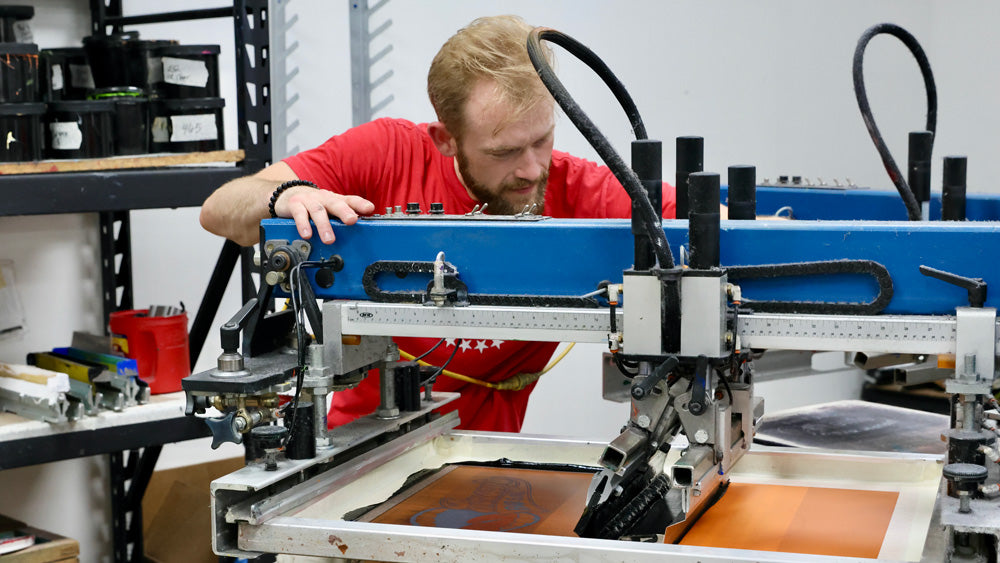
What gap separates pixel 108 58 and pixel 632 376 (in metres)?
1.54

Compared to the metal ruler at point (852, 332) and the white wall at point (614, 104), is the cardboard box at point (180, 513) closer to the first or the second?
the white wall at point (614, 104)

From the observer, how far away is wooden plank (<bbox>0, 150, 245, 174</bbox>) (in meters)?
2.14

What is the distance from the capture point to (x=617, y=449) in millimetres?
1246

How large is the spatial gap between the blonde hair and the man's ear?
0.04m

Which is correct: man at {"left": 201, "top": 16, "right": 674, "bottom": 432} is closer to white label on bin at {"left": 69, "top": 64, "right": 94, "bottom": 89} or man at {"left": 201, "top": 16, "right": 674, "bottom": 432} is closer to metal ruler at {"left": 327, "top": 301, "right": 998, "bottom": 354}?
metal ruler at {"left": 327, "top": 301, "right": 998, "bottom": 354}

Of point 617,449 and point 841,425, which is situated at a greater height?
point 617,449

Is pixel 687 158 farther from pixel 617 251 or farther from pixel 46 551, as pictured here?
pixel 46 551

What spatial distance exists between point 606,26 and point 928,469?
211 centimetres

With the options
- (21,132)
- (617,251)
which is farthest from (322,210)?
(21,132)

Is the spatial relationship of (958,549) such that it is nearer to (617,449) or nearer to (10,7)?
(617,449)

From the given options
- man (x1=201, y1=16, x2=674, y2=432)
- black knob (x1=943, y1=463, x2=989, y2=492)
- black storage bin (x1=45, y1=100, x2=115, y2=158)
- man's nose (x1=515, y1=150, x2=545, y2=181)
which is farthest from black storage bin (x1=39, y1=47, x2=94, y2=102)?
black knob (x1=943, y1=463, x2=989, y2=492)

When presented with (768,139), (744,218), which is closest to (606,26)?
(768,139)

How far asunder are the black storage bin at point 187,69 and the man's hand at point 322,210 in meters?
1.04

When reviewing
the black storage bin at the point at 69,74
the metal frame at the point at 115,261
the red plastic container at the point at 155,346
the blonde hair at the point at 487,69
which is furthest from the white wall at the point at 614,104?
the blonde hair at the point at 487,69
